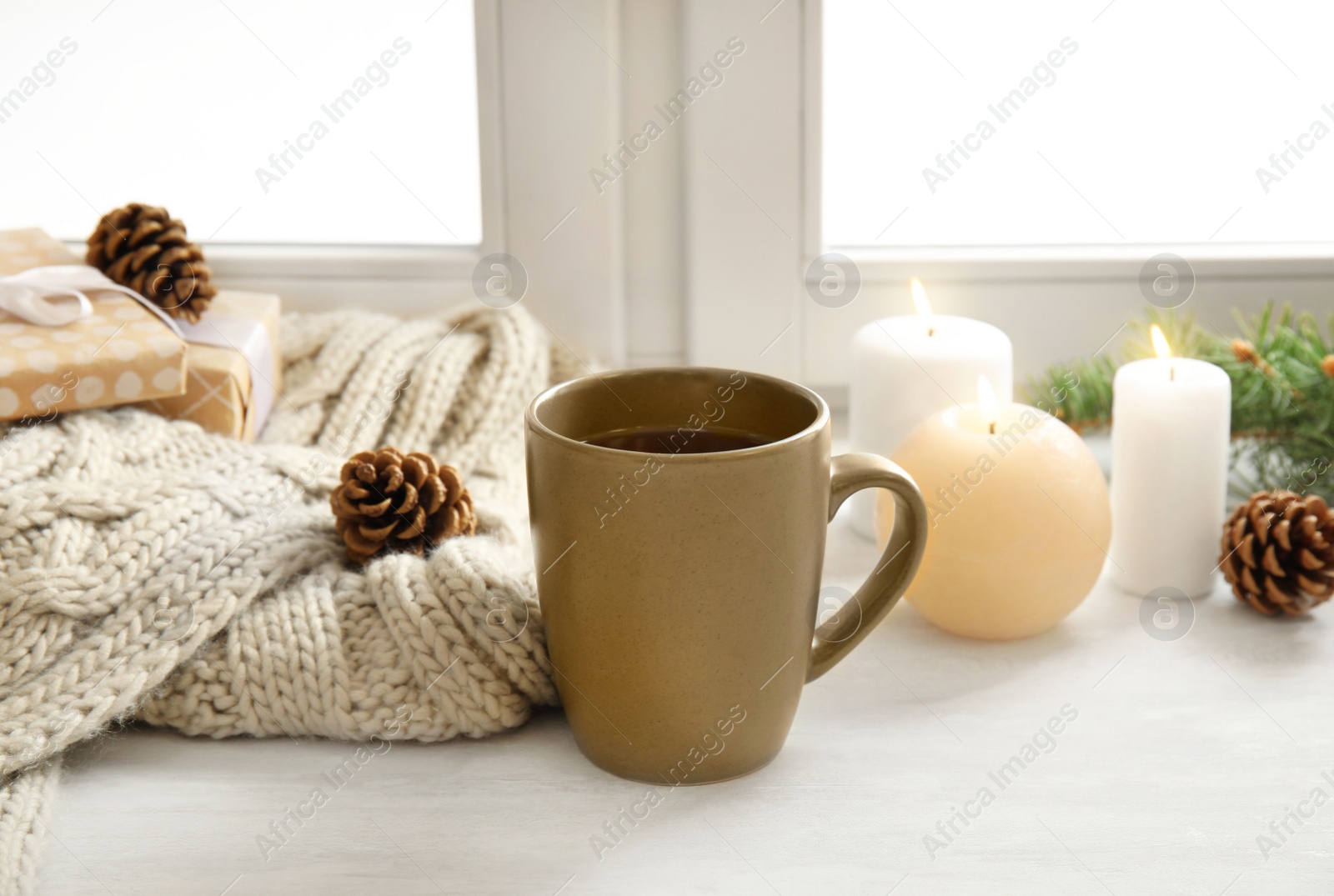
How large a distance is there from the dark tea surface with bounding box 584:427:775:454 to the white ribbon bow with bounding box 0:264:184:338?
33 cm

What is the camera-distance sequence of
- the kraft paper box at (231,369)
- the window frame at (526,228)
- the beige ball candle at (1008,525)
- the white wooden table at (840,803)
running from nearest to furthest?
the white wooden table at (840,803) → the beige ball candle at (1008,525) → the kraft paper box at (231,369) → the window frame at (526,228)

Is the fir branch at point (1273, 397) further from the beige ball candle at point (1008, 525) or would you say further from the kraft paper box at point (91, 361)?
the kraft paper box at point (91, 361)

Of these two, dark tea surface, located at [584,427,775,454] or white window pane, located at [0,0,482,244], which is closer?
dark tea surface, located at [584,427,775,454]

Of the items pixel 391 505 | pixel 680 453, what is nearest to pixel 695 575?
pixel 680 453

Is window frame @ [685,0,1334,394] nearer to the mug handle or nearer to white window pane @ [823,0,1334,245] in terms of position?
white window pane @ [823,0,1334,245]

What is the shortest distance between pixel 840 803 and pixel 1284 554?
1.00ft

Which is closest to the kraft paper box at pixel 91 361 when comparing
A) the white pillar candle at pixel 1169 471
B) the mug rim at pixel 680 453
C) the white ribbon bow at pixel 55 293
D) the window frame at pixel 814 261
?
the white ribbon bow at pixel 55 293

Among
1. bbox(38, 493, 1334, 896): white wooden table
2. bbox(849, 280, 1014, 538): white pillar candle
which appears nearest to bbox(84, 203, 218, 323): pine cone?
Answer: bbox(38, 493, 1334, 896): white wooden table

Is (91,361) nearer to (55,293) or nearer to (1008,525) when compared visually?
(55,293)

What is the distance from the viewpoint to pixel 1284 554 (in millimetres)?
665

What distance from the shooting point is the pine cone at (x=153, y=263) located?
2.58ft

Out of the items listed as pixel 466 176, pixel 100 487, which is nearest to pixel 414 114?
pixel 466 176

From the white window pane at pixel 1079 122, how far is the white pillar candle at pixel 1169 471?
0.25m

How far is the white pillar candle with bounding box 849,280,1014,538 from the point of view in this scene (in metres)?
0.74
